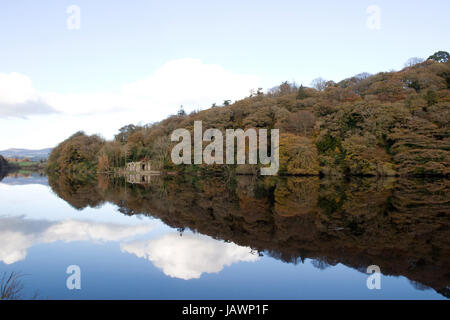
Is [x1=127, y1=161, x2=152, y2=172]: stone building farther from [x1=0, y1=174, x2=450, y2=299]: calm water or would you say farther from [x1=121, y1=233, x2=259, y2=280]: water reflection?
[x1=121, y1=233, x2=259, y2=280]: water reflection

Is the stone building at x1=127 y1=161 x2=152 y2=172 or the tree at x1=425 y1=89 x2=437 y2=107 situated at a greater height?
the tree at x1=425 y1=89 x2=437 y2=107

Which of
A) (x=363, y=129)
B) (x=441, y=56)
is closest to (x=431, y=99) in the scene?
(x=363, y=129)

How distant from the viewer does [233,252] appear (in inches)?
268

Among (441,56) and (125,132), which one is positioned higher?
(441,56)

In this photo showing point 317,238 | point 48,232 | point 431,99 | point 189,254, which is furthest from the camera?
point 431,99

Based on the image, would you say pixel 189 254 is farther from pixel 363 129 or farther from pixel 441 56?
pixel 441 56

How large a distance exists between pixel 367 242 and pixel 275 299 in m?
3.73

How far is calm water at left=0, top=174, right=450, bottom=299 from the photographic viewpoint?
4.86 m

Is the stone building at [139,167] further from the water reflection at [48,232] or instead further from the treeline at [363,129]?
the water reflection at [48,232]

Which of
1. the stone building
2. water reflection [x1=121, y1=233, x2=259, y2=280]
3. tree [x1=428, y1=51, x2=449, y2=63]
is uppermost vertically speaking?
tree [x1=428, y1=51, x2=449, y2=63]

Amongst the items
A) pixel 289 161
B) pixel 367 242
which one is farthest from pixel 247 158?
pixel 367 242

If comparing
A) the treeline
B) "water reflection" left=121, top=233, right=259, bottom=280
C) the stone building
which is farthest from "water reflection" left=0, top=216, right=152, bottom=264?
the stone building

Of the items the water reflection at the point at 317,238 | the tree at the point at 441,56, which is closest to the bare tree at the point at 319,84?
the tree at the point at 441,56

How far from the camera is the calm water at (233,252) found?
486 cm
